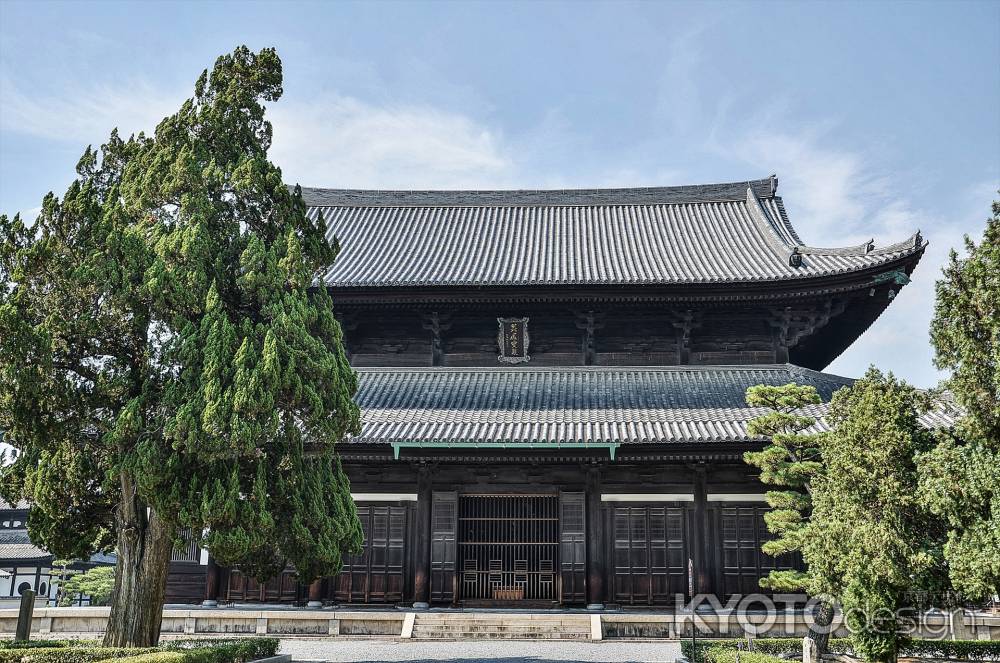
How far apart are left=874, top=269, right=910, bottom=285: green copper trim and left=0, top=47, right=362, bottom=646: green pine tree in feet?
45.6

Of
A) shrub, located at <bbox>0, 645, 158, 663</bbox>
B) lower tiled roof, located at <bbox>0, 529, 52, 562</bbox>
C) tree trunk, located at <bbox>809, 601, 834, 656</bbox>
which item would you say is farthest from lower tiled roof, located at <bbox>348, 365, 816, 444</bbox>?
lower tiled roof, located at <bbox>0, 529, 52, 562</bbox>

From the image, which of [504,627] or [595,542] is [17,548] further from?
[595,542]

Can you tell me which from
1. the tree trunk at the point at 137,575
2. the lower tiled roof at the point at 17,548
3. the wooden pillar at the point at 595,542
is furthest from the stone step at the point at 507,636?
the lower tiled roof at the point at 17,548

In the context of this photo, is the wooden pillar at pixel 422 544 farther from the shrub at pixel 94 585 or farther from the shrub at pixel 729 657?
the shrub at pixel 94 585

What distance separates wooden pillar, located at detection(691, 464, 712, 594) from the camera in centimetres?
1878

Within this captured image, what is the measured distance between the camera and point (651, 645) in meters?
16.2

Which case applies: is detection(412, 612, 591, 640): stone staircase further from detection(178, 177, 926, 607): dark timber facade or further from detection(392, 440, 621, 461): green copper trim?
detection(392, 440, 621, 461): green copper trim

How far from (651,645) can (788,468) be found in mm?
4724

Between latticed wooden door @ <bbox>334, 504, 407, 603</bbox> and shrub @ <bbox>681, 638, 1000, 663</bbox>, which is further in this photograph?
latticed wooden door @ <bbox>334, 504, 407, 603</bbox>

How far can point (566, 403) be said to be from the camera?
2031 centimetres

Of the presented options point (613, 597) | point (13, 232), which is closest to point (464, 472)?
point (613, 597)

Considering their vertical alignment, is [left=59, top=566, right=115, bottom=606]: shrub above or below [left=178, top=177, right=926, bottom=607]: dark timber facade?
below

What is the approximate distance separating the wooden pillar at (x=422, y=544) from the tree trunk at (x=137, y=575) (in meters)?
7.78

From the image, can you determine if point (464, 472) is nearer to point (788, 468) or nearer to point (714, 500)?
point (714, 500)
